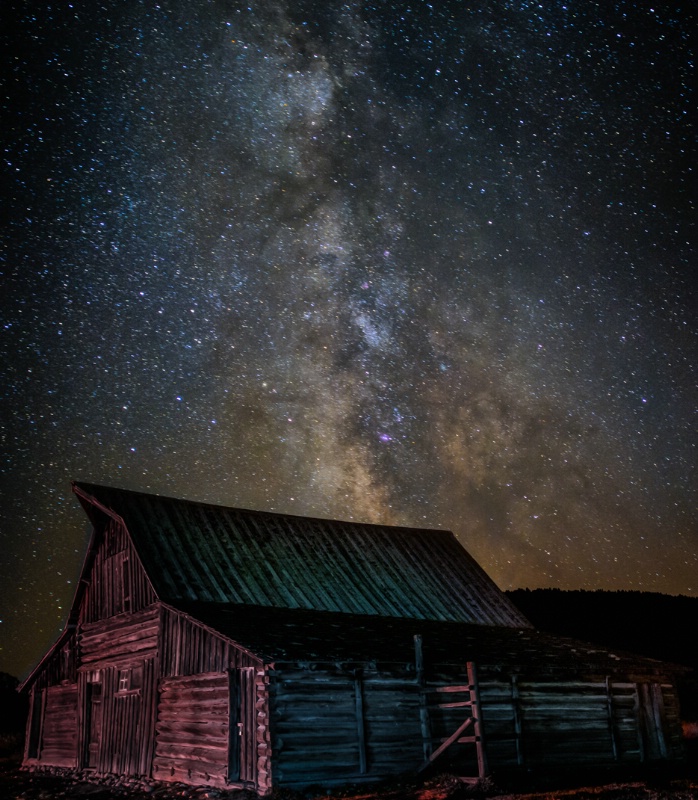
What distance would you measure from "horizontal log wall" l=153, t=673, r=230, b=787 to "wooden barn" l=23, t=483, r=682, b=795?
5 centimetres

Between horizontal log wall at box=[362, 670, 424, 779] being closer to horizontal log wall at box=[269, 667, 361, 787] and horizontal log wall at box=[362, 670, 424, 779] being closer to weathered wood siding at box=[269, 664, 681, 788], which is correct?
weathered wood siding at box=[269, 664, 681, 788]

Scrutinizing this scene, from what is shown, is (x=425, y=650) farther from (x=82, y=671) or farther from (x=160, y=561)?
(x=82, y=671)

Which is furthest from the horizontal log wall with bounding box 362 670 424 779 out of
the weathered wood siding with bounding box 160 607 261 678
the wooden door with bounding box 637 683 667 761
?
the wooden door with bounding box 637 683 667 761

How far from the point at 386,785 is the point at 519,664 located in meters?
4.73

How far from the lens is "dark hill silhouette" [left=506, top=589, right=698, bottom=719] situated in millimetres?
47219

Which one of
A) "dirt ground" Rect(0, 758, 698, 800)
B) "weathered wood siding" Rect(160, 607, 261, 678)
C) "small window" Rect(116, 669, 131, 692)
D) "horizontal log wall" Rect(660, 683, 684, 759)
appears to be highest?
"weathered wood siding" Rect(160, 607, 261, 678)

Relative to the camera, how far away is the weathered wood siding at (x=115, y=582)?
20.9 m

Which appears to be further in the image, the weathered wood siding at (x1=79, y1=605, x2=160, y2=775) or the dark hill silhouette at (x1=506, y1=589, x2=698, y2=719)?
the dark hill silhouette at (x1=506, y1=589, x2=698, y2=719)

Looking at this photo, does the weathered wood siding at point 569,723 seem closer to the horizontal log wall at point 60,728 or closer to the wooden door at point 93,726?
the wooden door at point 93,726

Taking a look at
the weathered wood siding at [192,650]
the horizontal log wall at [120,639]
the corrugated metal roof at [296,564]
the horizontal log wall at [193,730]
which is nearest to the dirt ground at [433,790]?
the horizontal log wall at [193,730]

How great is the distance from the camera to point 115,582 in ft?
73.1

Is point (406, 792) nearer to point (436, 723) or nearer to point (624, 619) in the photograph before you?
point (436, 723)

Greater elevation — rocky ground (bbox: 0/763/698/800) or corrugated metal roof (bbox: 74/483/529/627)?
corrugated metal roof (bbox: 74/483/529/627)

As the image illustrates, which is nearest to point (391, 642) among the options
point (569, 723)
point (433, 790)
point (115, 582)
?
point (433, 790)
